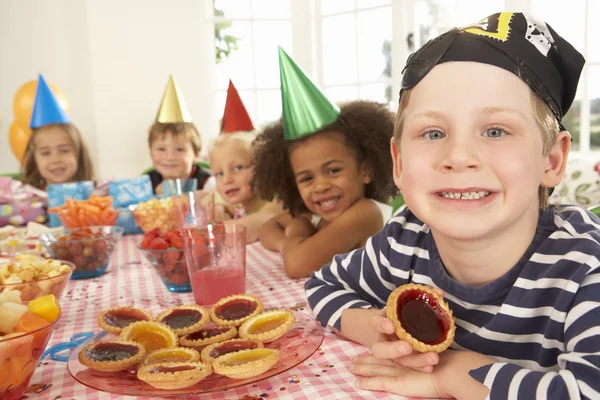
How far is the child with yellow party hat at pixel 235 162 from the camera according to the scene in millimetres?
2148

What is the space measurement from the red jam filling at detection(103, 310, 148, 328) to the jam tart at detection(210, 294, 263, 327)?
0.12 meters

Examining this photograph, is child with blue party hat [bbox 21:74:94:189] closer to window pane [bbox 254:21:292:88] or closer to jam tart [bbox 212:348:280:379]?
window pane [bbox 254:21:292:88]

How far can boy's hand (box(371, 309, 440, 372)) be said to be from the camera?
68 centimetres

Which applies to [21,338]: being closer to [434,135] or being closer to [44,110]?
[434,135]

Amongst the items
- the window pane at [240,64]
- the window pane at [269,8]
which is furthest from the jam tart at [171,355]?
the window pane at [269,8]

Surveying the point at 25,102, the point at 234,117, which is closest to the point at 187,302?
the point at 234,117

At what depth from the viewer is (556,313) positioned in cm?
66

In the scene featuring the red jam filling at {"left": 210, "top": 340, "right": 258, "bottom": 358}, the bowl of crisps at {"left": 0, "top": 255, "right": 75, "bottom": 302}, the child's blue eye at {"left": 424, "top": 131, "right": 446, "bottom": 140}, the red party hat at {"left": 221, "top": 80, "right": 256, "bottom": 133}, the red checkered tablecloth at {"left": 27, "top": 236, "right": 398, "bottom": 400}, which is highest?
the red party hat at {"left": 221, "top": 80, "right": 256, "bottom": 133}

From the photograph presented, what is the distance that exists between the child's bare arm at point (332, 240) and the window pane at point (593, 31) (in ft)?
8.52

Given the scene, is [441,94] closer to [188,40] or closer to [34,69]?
[188,40]

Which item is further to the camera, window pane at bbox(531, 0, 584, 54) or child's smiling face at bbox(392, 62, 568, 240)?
window pane at bbox(531, 0, 584, 54)

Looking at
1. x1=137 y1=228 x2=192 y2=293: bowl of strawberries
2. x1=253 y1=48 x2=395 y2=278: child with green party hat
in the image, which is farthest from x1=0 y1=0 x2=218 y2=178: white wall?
x1=137 y1=228 x2=192 y2=293: bowl of strawberries

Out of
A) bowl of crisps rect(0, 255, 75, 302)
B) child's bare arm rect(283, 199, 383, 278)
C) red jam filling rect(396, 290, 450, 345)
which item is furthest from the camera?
child's bare arm rect(283, 199, 383, 278)

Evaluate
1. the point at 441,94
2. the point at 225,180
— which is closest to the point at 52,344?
the point at 441,94
